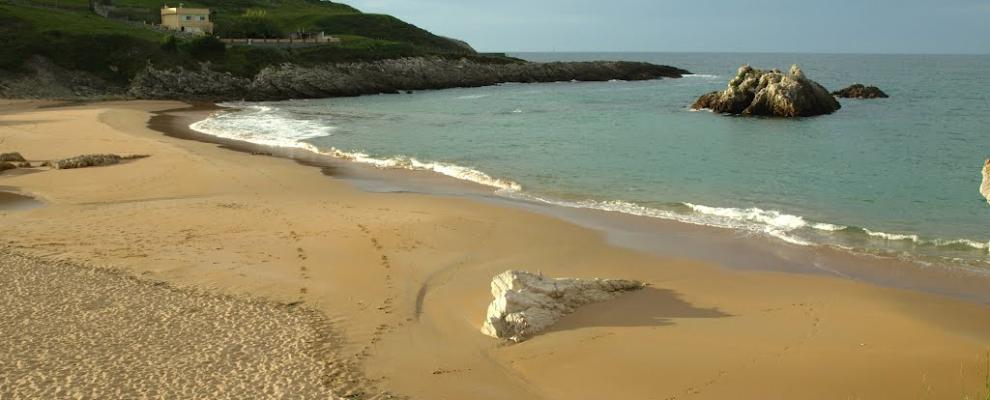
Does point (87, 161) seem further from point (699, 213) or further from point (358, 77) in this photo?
point (358, 77)

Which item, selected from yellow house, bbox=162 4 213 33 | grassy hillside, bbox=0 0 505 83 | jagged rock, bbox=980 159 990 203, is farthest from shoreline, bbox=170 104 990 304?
yellow house, bbox=162 4 213 33

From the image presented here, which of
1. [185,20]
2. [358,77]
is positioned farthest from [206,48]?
[185,20]

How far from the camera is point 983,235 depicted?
16.2m

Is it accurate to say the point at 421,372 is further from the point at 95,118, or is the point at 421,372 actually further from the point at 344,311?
the point at 95,118

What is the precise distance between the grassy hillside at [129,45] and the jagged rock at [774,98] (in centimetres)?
4165

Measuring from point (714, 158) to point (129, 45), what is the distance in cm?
5396

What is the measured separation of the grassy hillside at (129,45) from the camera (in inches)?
2299

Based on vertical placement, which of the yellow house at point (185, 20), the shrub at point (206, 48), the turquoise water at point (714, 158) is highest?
the yellow house at point (185, 20)

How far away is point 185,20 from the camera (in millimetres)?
83062

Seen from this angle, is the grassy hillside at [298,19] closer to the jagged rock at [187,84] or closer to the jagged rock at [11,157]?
the jagged rock at [187,84]

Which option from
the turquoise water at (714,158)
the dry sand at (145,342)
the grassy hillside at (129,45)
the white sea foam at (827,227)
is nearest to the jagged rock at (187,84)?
the grassy hillside at (129,45)

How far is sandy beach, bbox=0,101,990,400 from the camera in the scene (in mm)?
8766

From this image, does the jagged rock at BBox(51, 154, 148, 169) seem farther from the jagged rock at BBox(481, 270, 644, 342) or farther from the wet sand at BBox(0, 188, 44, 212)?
the jagged rock at BBox(481, 270, 644, 342)

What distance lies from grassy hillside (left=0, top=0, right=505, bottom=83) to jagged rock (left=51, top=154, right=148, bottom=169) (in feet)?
123
